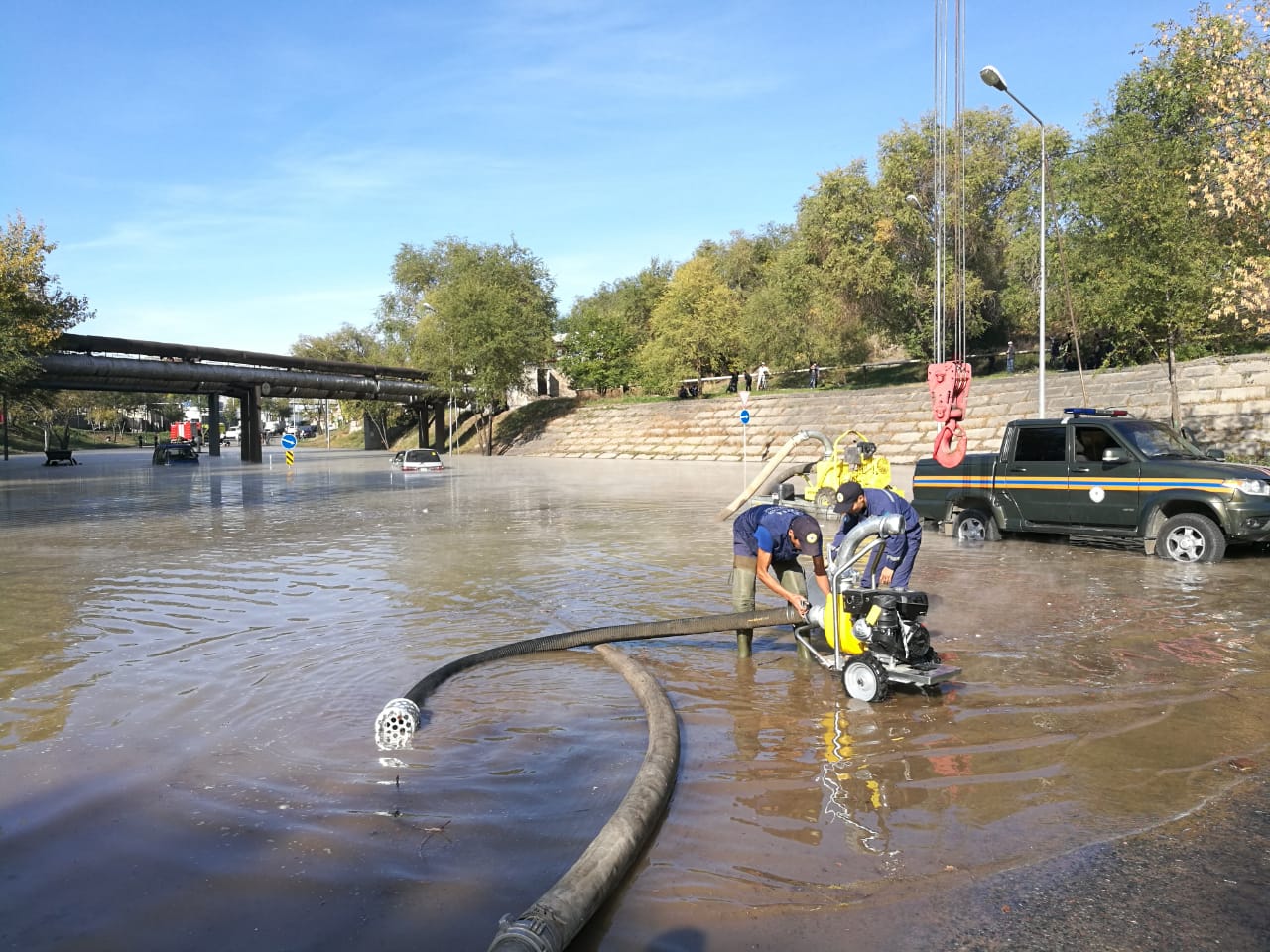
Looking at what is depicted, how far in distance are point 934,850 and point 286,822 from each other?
10.2 feet

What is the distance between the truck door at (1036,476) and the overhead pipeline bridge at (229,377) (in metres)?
42.2

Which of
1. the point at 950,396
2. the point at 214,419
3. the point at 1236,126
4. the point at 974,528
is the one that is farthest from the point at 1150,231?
the point at 214,419

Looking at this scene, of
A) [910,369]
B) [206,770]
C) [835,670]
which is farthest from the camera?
[910,369]

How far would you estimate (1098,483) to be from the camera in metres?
13.0

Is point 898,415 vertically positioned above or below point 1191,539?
above

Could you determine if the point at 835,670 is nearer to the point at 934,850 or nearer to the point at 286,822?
the point at 934,850

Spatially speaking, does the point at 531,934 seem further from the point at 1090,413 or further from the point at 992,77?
the point at 992,77

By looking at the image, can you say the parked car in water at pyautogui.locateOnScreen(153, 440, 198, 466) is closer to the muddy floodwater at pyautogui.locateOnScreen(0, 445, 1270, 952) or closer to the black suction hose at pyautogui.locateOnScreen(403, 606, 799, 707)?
the muddy floodwater at pyautogui.locateOnScreen(0, 445, 1270, 952)

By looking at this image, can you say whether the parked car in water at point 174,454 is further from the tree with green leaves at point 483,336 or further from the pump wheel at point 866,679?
the pump wheel at point 866,679

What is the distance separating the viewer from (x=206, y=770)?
5.24 meters

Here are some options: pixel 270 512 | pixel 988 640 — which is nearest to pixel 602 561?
pixel 988 640

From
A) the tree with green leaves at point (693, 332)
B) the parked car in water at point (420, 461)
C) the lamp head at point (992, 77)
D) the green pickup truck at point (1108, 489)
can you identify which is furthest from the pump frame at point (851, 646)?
the tree with green leaves at point (693, 332)

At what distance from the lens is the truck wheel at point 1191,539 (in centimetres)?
1201

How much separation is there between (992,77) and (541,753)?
16.8m
